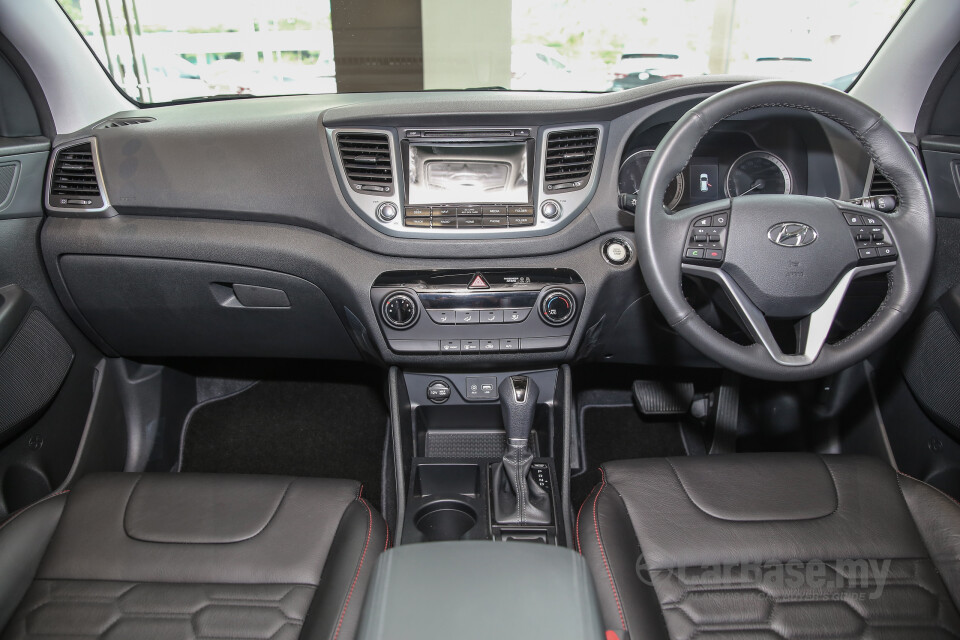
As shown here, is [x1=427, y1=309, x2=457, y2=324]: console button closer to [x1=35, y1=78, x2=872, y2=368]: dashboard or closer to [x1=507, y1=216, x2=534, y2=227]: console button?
[x1=35, y1=78, x2=872, y2=368]: dashboard

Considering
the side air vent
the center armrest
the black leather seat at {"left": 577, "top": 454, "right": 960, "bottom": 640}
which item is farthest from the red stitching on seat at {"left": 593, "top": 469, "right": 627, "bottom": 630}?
the side air vent

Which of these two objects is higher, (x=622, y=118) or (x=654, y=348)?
(x=622, y=118)

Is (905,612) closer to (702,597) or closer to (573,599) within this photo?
(702,597)

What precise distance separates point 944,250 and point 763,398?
662mm

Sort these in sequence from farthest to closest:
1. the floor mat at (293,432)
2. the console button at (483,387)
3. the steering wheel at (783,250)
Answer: the floor mat at (293,432) < the console button at (483,387) < the steering wheel at (783,250)

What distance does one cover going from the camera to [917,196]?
1.24 m

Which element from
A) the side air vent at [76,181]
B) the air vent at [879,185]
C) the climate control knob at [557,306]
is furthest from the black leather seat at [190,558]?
the air vent at [879,185]

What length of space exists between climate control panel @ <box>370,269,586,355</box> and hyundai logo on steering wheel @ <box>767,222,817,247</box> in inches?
20.6

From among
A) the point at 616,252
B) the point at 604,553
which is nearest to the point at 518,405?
the point at 616,252

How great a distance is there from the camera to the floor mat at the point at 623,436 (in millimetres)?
2402

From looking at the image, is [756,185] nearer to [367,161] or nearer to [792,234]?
[792,234]

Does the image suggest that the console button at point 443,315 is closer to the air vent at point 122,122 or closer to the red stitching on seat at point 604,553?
the red stitching on seat at point 604,553

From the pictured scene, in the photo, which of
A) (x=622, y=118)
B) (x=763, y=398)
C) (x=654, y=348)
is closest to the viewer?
(x=622, y=118)

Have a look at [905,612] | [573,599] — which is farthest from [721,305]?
[573,599]
